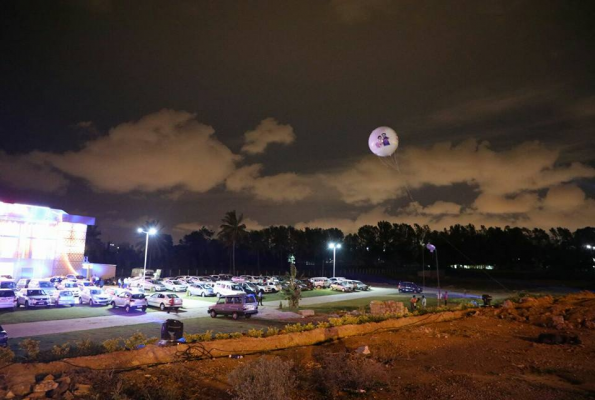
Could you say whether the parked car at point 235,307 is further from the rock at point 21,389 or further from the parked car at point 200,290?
the rock at point 21,389

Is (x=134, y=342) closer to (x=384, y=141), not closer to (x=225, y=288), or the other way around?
(x=384, y=141)

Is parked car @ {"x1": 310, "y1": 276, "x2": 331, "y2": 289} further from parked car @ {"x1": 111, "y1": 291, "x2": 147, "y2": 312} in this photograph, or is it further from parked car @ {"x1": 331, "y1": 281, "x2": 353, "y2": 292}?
parked car @ {"x1": 111, "y1": 291, "x2": 147, "y2": 312}

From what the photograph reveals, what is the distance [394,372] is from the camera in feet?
39.9

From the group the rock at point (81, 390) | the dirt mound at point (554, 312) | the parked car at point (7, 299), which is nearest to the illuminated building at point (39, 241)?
the parked car at point (7, 299)

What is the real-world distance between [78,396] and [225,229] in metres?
80.4

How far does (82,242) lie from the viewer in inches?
2153

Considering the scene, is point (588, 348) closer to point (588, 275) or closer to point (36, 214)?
point (36, 214)

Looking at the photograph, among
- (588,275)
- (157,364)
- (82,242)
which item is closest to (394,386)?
(157,364)

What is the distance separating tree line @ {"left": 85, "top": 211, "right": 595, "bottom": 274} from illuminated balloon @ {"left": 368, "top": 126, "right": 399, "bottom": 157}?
71414mm

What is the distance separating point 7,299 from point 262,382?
27359 millimetres

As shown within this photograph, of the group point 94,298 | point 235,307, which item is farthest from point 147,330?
point 94,298

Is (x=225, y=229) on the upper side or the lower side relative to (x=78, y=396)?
upper

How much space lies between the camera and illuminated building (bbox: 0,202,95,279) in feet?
151

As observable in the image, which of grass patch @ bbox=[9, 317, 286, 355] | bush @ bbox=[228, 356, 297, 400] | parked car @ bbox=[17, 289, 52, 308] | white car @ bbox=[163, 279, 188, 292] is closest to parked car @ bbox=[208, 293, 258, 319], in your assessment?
grass patch @ bbox=[9, 317, 286, 355]
